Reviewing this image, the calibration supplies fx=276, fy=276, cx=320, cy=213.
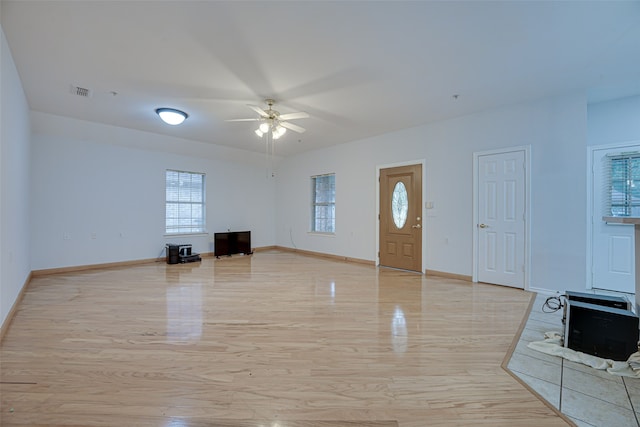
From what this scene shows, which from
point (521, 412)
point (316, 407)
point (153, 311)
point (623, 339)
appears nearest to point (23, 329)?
point (153, 311)

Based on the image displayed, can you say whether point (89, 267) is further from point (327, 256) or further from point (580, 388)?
point (580, 388)

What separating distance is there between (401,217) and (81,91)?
216 inches

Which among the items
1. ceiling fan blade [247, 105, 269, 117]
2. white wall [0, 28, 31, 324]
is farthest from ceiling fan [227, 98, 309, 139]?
white wall [0, 28, 31, 324]

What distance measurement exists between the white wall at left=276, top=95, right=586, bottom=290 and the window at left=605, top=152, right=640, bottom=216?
863 millimetres

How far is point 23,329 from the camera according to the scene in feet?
8.75

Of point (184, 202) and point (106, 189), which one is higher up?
point (106, 189)

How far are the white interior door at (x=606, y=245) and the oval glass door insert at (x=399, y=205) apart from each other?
2.77 m

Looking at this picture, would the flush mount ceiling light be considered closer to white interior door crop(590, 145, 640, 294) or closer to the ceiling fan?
the ceiling fan

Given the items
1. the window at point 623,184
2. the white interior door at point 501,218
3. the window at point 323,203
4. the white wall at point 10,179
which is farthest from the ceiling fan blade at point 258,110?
the window at point 623,184

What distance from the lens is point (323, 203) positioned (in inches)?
287

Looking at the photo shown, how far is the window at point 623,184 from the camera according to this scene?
12.8ft

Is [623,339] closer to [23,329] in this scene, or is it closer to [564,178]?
[564,178]

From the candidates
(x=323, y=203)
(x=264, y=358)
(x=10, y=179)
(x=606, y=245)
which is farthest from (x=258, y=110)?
(x=606, y=245)

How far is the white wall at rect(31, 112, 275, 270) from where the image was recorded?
194 inches
